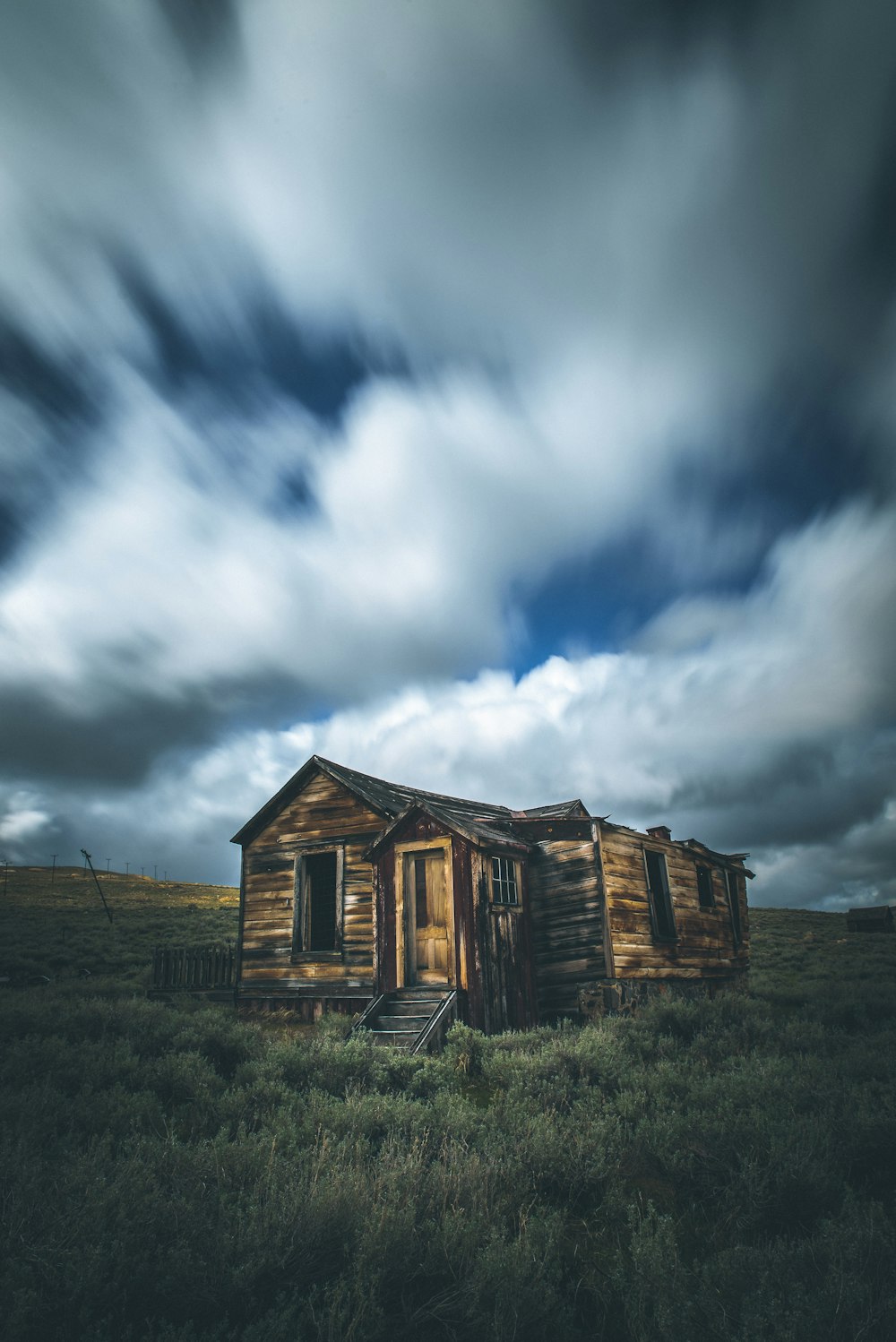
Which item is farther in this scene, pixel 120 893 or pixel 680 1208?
pixel 120 893

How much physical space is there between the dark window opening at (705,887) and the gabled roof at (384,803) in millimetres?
3582

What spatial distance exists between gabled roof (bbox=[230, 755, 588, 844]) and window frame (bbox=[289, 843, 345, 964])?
4.18ft

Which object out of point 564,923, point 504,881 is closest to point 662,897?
point 564,923

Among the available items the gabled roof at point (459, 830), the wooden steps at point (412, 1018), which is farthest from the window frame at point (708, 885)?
the wooden steps at point (412, 1018)

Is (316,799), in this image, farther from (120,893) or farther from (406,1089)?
(120,893)

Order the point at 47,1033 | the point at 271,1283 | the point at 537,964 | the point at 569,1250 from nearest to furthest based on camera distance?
the point at 271,1283 → the point at 569,1250 → the point at 47,1033 → the point at 537,964

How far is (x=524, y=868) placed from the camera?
13.0 meters

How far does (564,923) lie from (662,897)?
3481 mm

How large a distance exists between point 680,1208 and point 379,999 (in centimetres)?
696

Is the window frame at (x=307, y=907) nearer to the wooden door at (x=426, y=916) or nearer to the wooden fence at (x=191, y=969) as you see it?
the wooden fence at (x=191, y=969)

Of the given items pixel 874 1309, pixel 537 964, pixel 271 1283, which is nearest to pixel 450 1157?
pixel 271 1283

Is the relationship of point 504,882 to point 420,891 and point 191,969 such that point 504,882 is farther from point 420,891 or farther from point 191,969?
point 191,969

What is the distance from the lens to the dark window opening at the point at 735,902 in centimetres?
1811

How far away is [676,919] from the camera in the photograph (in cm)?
1487
